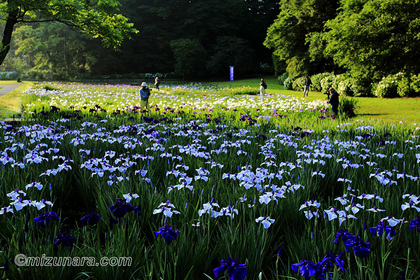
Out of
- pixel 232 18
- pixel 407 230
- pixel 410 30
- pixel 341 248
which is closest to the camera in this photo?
pixel 341 248

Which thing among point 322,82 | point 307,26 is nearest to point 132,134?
point 322,82

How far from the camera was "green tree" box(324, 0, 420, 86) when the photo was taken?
1617cm

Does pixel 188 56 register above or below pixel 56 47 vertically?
below

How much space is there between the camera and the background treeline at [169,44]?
159 ft

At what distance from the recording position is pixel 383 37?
56.5 feet

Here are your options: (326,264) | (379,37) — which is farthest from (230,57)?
(326,264)

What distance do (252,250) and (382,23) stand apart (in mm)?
18647

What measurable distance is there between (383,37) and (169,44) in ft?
136

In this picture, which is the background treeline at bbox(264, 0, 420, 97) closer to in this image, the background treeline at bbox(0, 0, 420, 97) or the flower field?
the background treeline at bbox(0, 0, 420, 97)

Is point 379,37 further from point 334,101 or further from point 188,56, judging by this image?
point 188,56

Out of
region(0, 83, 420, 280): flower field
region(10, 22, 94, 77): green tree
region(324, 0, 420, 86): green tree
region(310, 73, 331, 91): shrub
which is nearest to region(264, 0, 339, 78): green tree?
region(310, 73, 331, 91): shrub

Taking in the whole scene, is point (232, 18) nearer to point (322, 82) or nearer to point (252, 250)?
point (322, 82)

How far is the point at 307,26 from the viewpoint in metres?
32.2

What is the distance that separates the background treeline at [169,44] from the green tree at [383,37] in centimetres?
3392
